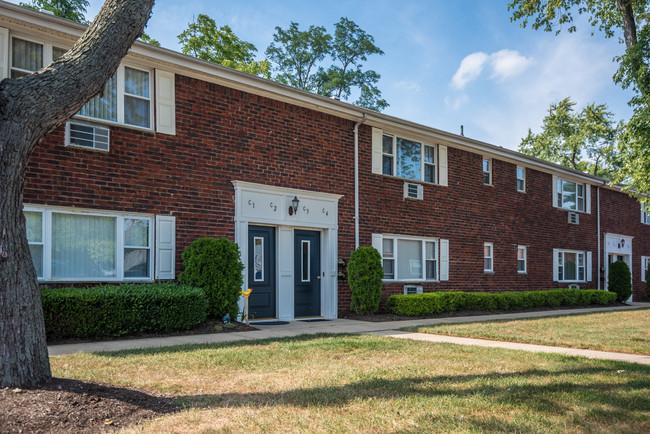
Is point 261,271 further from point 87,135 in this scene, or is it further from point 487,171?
point 487,171

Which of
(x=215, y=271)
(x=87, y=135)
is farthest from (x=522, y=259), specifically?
(x=87, y=135)

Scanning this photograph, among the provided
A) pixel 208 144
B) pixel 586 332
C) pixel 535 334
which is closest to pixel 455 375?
pixel 535 334

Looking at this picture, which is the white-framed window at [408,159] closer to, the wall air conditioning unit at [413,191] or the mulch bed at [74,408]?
the wall air conditioning unit at [413,191]

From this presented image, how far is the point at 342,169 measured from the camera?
13.7m

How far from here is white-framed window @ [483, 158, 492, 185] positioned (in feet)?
59.8

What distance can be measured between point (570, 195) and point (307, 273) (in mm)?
14020

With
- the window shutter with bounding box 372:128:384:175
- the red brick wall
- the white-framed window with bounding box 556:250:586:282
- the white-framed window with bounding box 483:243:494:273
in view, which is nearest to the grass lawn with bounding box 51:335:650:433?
the red brick wall

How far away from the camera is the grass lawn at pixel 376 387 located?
4.20 metres

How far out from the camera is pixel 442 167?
16.5m

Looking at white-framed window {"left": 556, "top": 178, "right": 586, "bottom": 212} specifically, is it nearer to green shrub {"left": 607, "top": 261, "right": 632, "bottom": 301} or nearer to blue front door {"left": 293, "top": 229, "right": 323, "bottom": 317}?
green shrub {"left": 607, "top": 261, "right": 632, "bottom": 301}

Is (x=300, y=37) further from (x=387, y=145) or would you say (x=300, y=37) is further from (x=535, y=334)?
(x=535, y=334)

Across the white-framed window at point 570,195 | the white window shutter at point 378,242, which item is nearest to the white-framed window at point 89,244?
the white window shutter at point 378,242

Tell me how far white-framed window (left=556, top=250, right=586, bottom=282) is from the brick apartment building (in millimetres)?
2510

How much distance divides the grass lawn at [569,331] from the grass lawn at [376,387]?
1676 mm
